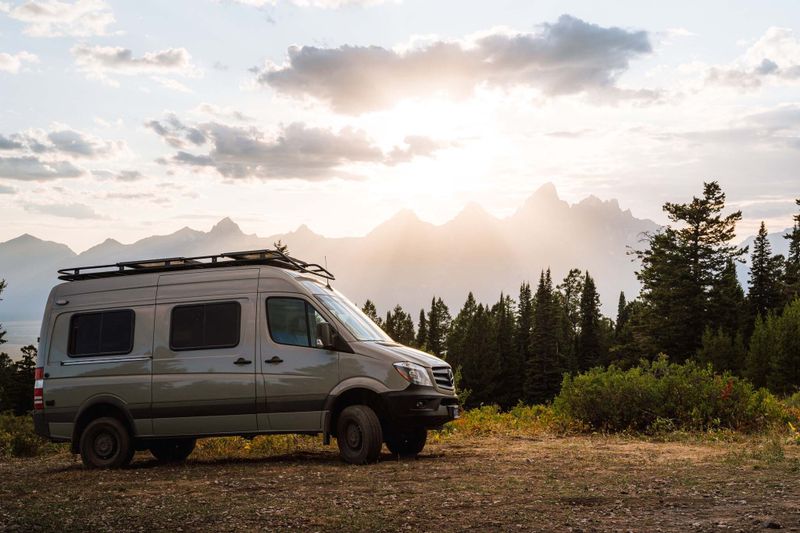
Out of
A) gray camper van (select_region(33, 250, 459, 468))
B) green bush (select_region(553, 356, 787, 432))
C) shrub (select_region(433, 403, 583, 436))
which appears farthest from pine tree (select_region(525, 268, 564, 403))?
gray camper van (select_region(33, 250, 459, 468))

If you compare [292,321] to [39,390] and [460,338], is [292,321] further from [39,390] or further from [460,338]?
[460,338]

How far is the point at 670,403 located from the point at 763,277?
7458cm

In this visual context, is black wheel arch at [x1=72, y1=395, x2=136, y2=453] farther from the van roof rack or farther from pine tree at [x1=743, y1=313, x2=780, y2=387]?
pine tree at [x1=743, y1=313, x2=780, y2=387]

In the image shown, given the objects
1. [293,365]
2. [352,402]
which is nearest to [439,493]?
[352,402]

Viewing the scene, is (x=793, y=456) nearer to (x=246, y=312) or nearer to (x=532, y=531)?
(x=532, y=531)

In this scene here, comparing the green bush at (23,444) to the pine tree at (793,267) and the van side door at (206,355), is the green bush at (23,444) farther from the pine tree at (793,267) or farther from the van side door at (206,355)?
the pine tree at (793,267)

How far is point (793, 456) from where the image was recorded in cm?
1028

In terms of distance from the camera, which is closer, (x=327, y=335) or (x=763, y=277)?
→ (x=327, y=335)

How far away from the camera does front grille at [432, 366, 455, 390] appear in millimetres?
10992

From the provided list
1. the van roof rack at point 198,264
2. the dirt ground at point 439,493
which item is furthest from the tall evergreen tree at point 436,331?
the dirt ground at point 439,493

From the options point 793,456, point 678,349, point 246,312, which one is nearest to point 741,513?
point 793,456

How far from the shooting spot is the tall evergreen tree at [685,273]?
6450 cm

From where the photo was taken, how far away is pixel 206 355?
11.2 metres

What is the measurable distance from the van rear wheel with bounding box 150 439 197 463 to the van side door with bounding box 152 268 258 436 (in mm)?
1336
